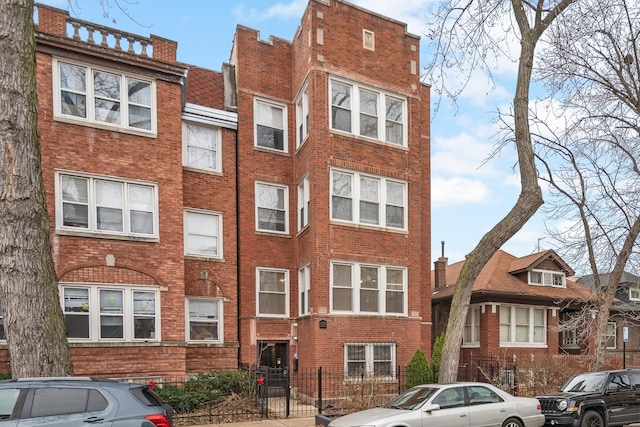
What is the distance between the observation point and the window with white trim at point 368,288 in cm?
1620

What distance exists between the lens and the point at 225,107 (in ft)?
57.8

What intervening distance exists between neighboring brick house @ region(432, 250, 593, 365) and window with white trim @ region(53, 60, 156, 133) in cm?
1554

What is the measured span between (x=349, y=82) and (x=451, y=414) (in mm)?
11475

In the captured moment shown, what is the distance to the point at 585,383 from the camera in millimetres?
11984

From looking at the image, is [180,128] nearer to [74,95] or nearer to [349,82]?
[74,95]

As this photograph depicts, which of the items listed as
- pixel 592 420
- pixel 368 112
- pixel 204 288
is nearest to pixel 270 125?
pixel 368 112

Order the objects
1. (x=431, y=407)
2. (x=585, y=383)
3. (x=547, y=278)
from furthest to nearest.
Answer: (x=547, y=278)
(x=585, y=383)
(x=431, y=407)

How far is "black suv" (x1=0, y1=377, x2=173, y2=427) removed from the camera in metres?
6.41

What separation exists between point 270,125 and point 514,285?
13788 mm

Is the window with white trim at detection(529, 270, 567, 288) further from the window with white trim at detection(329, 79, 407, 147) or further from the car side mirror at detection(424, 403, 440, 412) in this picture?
the car side mirror at detection(424, 403, 440, 412)

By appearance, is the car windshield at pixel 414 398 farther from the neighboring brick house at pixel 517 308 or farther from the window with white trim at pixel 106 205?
the neighboring brick house at pixel 517 308

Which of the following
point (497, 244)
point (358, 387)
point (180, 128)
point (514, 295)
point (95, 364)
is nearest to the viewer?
point (497, 244)

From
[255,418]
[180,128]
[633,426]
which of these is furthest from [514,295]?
[180,128]

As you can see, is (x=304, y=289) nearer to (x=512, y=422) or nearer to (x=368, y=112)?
(x=368, y=112)
